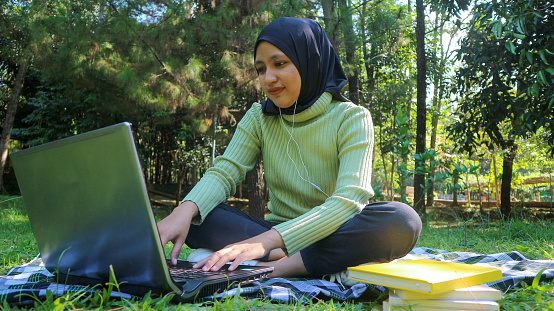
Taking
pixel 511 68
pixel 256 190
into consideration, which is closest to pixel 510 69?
pixel 511 68

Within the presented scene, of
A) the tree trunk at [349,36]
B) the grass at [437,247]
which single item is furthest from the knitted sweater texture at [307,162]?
the tree trunk at [349,36]

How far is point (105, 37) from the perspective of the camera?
4.89m

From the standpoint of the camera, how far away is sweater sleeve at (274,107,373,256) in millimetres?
1370

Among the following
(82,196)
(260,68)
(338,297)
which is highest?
(260,68)

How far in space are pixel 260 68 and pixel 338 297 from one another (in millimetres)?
1019

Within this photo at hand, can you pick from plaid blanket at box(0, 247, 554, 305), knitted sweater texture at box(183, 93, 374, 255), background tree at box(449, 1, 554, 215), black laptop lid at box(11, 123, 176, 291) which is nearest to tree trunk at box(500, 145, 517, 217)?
background tree at box(449, 1, 554, 215)

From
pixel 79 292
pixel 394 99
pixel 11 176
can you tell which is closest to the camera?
pixel 79 292

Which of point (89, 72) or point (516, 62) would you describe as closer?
point (516, 62)

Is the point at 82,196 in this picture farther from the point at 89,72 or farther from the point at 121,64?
the point at 89,72

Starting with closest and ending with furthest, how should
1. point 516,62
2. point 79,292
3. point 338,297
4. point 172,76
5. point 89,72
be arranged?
1. point 79,292
2. point 338,297
3. point 516,62
4. point 172,76
5. point 89,72

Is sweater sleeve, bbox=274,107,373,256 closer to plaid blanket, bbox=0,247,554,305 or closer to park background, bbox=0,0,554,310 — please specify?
plaid blanket, bbox=0,247,554,305

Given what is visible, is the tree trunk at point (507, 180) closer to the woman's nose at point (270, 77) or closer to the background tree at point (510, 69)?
the background tree at point (510, 69)

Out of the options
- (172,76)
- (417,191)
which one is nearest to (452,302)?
(172,76)

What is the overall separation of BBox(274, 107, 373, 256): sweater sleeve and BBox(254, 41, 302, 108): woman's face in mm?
272
